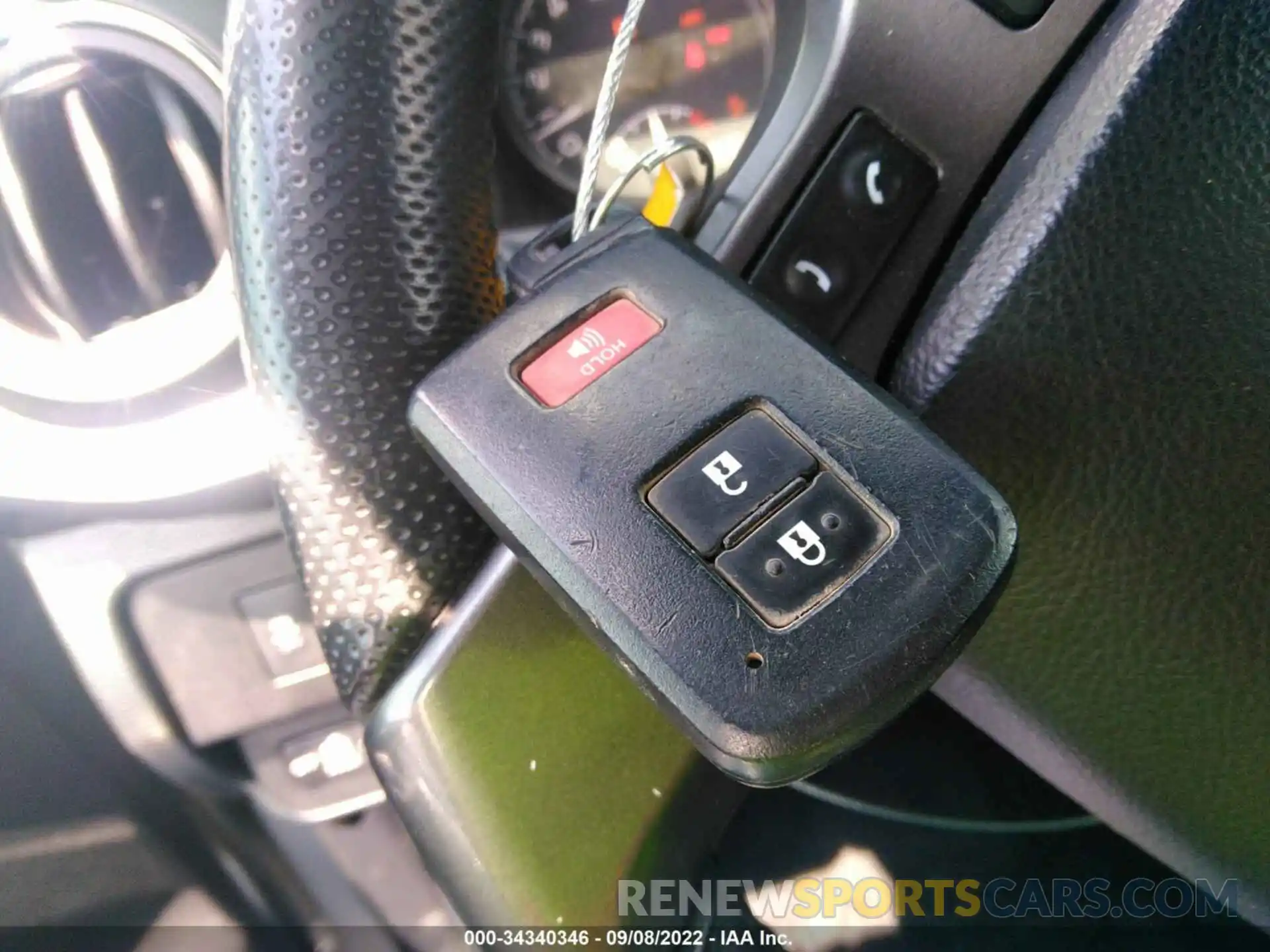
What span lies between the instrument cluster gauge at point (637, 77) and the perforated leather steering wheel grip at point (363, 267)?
0.25 m

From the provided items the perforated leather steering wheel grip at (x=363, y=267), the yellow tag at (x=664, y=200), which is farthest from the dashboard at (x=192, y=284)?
the perforated leather steering wheel grip at (x=363, y=267)

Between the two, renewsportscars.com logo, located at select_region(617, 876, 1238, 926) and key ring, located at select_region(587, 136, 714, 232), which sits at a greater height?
key ring, located at select_region(587, 136, 714, 232)

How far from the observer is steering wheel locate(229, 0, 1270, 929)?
378mm

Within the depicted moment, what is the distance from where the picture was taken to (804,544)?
347mm

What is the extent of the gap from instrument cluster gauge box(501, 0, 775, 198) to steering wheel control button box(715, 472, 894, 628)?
0.34 m

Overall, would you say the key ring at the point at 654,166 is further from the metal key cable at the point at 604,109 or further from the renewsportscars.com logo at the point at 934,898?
the renewsportscars.com logo at the point at 934,898

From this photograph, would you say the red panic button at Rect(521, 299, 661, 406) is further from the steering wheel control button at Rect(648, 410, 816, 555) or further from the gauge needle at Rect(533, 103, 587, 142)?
the gauge needle at Rect(533, 103, 587, 142)

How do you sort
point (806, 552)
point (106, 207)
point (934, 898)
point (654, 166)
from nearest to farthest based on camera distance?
point (806, 552)
point (654, 166)
point (106, 207)
point (934, 898)

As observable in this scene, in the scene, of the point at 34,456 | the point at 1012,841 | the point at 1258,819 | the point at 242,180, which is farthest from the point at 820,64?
the point at 1012,841

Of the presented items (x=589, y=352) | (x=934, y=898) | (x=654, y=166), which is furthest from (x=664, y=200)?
(x=934, y=898)

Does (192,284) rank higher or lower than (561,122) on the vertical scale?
lower

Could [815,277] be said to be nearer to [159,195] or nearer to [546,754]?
[546,754]

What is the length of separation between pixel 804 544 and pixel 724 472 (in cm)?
4

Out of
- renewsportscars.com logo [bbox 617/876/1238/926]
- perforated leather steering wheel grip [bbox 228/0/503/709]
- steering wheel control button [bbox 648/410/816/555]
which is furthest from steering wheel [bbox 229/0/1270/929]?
renewsportscars.com logo [bbox 617/876/1238/926]
